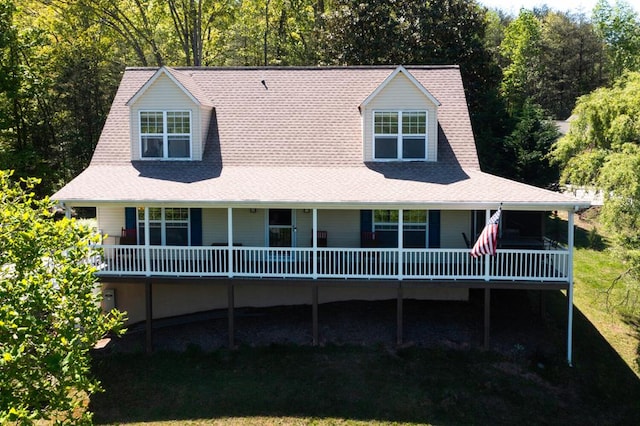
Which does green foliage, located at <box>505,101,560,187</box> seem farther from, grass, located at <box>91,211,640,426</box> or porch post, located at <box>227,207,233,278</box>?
porch post, located at <box>227,207,233,278</box>

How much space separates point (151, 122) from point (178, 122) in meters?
0.92

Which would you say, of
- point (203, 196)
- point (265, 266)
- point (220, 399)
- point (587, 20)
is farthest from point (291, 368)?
point (587, 20)

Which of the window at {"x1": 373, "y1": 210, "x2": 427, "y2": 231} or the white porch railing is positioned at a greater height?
the window at {"x1": 373, "y1": 210, "x2": 427, "y2": 231}

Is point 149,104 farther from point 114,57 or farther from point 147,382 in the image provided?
point 114,57

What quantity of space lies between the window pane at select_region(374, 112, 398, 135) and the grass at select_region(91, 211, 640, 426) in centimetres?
735

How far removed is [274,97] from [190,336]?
31.0 feet

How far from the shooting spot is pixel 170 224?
17438 millimetres

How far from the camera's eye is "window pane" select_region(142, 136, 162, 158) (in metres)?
18.5

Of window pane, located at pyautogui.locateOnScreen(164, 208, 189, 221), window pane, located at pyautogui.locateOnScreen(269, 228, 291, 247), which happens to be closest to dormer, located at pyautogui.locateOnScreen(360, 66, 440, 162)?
window pane, located at pyautogui.locateOnScreen(269, 228, 291, 247)

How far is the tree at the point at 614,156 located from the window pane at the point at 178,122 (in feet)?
43.8

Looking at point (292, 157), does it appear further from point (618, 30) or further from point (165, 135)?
point (618, 30)

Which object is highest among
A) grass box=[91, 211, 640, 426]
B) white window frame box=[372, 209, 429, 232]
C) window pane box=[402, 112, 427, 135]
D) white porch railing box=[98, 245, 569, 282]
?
window pane box=[402, 112, 427, 135]

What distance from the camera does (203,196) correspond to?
49.2ft

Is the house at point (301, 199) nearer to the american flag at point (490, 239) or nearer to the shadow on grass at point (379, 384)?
the american flag at point (490, 239)
